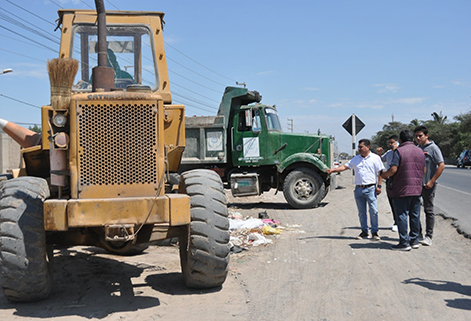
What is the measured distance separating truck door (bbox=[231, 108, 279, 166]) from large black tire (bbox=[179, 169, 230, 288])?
29.8ft

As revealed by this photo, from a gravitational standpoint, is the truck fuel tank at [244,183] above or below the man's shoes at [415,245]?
above

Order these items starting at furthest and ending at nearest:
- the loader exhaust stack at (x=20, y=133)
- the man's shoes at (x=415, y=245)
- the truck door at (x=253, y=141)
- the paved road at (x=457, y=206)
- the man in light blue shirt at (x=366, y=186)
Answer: the truck door at (x=253, y=141), the paved road at (x=457, y=206), the man in light blue shirt at (x=366, y=186), the man's shoes at (x=415, y=245), the loader exhaust stack at (x=20, y=133)

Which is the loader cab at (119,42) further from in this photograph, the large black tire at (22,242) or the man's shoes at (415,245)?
the man's shoes at (415,245)

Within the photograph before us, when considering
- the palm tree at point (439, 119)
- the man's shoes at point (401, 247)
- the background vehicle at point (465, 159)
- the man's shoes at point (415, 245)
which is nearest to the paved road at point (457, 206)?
the man's shoes at point (415, 245)

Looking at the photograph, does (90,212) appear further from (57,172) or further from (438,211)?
(438,211)

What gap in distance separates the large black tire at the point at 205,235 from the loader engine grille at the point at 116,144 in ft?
1.82

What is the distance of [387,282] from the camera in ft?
20.1

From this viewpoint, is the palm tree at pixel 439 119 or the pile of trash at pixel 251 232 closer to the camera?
the pile of trash at pixel 251 232

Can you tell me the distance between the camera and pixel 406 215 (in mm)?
8203

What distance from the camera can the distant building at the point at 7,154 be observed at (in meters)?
29.5

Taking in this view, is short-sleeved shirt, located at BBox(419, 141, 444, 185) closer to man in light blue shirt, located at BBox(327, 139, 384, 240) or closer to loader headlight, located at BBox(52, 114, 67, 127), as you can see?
man in light blue shirt, located at BBox(327, 139, 384, 240)

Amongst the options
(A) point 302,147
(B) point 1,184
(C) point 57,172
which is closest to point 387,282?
(C) point 57,172

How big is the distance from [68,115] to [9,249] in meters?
1.44

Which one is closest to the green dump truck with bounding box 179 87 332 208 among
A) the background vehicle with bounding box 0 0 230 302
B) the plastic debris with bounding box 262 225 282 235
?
the plastic debris with bounding box 262 225 282 235
